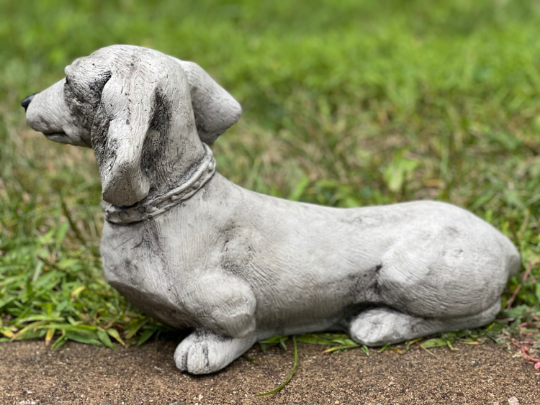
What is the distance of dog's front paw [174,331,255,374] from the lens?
7.30 feet

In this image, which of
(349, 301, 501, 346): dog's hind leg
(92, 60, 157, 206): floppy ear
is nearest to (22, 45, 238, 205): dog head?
(92, 60, 157, 206): floppy ear

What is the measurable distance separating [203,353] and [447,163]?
2141 mm

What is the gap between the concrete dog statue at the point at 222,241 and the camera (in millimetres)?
2010

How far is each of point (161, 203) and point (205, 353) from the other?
542 millimetres

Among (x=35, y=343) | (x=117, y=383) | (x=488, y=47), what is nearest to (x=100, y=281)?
(x=35, y=343)

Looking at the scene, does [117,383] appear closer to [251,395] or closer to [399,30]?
[251,395]

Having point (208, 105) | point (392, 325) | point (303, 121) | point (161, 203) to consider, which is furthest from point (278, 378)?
point (303, 121)

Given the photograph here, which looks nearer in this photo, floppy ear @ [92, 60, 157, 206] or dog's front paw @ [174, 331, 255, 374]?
floppy ear @ [92, 60, 157, 206]

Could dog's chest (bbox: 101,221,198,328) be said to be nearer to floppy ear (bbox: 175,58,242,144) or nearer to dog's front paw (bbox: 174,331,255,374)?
dog's front paw (bbox: 174,331,255,374)

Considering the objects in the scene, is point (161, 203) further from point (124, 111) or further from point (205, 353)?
point (205, 353)

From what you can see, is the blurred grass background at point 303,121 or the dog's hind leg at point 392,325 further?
the blurred grass background at point 303,121

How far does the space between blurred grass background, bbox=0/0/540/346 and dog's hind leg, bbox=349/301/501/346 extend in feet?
1.08

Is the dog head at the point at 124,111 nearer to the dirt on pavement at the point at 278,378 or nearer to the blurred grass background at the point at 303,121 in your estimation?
the dirt on pavement at the point at 278,378

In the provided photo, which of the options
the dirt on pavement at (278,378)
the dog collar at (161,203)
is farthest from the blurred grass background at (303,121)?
the dog collar at (161,203)
